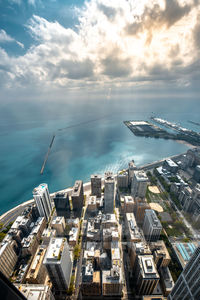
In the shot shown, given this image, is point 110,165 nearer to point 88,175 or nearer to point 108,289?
point 88,175

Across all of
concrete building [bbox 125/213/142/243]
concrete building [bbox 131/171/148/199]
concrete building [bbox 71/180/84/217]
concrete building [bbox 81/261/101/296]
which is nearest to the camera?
concrete building [bbox 81/261/101/296]

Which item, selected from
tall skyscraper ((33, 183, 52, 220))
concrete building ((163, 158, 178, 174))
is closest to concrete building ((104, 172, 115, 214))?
tall skyscraper ((33, 183, 52, 220))

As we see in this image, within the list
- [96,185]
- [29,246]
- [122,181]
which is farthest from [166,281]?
[29,246]

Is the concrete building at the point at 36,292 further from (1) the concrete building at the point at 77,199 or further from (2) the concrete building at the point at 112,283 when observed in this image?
(1) the concrete building at the point at 77,199

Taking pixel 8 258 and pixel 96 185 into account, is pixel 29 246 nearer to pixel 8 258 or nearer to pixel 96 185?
pixel 8 258

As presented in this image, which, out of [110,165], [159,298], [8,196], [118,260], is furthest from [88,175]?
[159,298]

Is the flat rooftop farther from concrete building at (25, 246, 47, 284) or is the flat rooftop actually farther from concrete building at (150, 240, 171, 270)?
concrete building at (150, 240, 171, 270)
